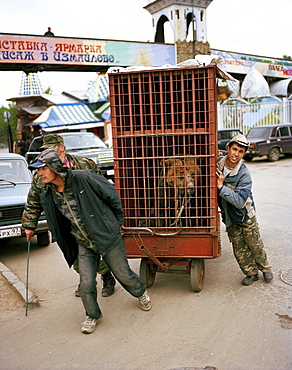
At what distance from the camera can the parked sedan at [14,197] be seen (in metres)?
6.33

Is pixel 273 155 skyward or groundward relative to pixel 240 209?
skyward

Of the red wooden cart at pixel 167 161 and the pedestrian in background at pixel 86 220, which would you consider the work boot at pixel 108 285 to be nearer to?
the red wooden cart at pixel 167 161

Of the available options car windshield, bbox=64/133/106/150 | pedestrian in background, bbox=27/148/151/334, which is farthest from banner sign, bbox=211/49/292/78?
pedestrian in background, bbox=27/148/151/334

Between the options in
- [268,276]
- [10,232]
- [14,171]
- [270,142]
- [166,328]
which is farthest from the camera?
[270,142]

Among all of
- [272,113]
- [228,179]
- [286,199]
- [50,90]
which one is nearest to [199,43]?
[272,113]

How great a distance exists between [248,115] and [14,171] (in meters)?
20.6

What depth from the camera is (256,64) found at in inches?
1123

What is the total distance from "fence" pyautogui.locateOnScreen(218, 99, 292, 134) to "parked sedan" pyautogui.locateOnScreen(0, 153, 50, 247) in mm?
19541

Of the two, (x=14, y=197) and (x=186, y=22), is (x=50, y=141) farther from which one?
(x=186, y=22)

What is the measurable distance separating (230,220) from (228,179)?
47cm

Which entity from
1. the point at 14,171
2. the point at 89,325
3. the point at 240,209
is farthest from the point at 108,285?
the point at 14,171

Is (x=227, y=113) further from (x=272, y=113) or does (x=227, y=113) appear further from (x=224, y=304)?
(x=224, y=304)

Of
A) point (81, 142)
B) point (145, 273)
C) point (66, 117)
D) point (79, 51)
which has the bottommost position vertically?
point (145, 273)

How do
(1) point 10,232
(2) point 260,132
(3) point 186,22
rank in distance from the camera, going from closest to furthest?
(1) point 10,232 → (2) point 260,132 → (3) point 186,22
